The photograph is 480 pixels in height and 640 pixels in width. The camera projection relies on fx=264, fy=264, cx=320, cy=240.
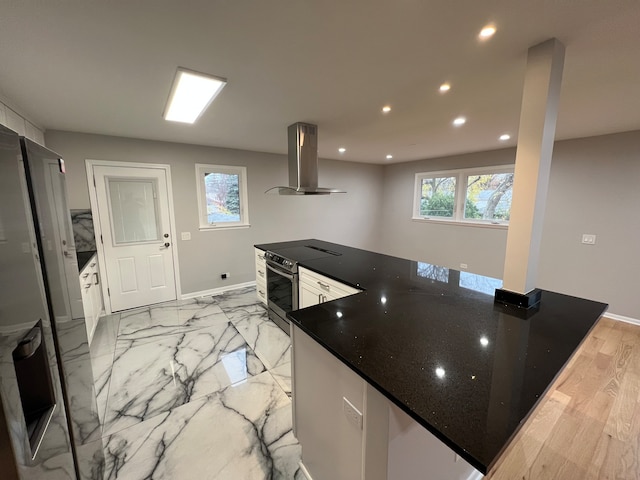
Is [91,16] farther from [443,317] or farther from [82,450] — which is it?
[443,317]

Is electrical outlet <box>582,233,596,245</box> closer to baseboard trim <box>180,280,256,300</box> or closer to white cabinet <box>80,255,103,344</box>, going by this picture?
baseboard trim <box>180,280,256,300</box>

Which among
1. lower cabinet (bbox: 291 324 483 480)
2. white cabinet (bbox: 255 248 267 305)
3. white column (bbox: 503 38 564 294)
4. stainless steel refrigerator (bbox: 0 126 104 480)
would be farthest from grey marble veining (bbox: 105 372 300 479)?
white column (bbox: 503 38 564 294)

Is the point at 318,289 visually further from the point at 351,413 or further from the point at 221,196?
the point at 221,196

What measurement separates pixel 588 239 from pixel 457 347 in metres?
3.82

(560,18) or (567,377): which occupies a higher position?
(560,18)

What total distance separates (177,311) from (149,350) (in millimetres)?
982

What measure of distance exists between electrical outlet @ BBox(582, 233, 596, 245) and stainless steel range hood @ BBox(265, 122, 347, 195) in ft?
11.6

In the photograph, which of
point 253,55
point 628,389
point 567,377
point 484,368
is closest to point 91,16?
point 253,55

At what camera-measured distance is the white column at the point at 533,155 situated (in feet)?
4.64

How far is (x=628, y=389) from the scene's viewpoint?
7.18 feet

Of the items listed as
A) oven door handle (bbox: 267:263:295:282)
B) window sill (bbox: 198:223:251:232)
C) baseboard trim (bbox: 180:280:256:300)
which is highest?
window sill (bbox: 198:223:251:232)

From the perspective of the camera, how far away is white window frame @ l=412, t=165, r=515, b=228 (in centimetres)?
441

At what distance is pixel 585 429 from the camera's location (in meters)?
1.82

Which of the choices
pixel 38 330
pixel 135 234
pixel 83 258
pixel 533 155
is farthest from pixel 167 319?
pixel 533 155
